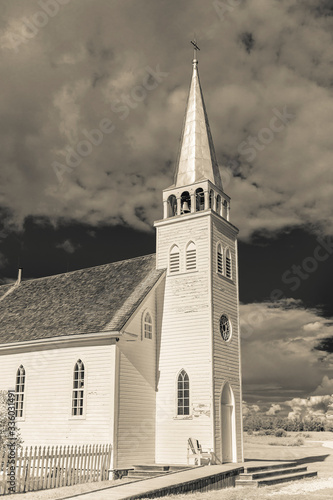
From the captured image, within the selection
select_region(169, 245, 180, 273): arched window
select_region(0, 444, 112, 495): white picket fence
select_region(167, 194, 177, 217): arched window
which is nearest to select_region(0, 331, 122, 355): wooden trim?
select_region(0, 444, 112, 495): white picket fence

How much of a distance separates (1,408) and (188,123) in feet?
55.8

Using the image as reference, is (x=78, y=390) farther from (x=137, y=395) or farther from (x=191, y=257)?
(x=191, y=257)

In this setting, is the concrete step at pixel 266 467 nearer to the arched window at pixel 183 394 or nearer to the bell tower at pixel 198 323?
the bell tower at pixel 198 323

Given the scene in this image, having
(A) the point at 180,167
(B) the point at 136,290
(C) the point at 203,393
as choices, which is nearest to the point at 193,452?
(C) the point at 203,393

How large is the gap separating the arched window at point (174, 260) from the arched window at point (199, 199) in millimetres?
2591

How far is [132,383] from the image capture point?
22.7 m

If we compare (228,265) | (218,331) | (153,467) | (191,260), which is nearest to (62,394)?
(153,467)

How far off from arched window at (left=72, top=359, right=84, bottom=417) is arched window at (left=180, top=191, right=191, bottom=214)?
9.25 m

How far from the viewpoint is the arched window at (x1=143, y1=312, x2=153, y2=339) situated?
23969mm

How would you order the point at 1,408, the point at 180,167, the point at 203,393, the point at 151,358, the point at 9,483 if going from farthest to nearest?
the point at 180,167, the point at 151,358, the point at 203,393, the point at 1,408, the point at 9,483

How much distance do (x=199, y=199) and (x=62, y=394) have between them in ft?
37.8

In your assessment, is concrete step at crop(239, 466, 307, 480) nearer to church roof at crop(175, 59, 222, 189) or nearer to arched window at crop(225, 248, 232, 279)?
arched window at crop(225, 248, 232, 279)

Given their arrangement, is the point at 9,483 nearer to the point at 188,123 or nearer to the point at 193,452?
the point at 193,452

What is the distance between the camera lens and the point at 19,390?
25547mm
